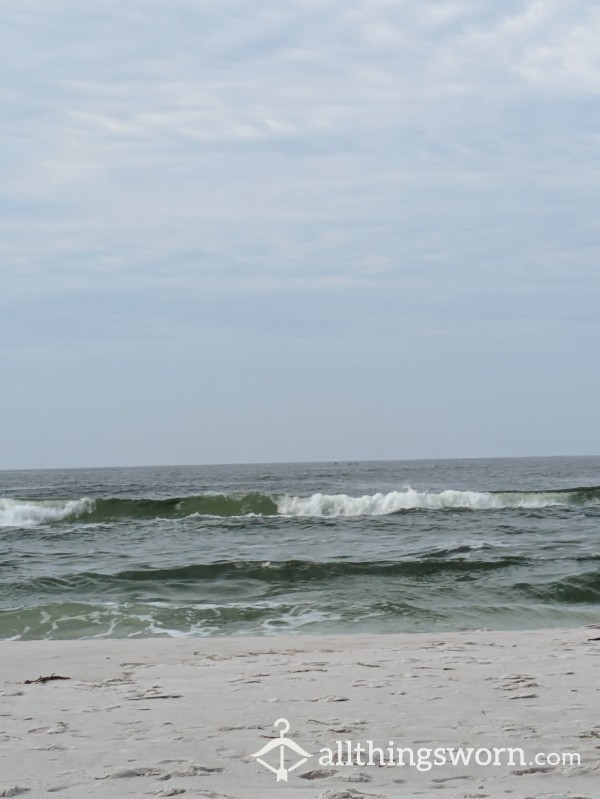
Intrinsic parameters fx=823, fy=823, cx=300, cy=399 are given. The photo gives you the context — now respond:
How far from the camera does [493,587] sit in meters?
12.1

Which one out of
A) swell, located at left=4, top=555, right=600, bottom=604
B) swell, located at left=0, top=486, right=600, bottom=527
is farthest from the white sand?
swell, located at left=0, top=486, right=600, bottom=527

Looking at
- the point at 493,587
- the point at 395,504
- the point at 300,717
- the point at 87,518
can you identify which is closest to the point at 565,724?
the point at 300,717

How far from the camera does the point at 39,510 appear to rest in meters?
31.1

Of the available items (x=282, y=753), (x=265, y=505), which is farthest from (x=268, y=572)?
(x=265, y=505)

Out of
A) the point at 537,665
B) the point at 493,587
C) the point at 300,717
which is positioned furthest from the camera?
the point at 493,587

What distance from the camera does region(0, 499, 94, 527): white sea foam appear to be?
29869mm

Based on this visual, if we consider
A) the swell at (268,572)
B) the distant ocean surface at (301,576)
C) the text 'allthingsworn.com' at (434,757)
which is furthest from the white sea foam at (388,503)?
the text 'allthingsworn.com' at (434,757)

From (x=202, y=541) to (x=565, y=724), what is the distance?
15271 mm

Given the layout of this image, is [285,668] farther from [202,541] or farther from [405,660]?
[202,541]

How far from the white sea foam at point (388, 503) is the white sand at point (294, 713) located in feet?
71.2

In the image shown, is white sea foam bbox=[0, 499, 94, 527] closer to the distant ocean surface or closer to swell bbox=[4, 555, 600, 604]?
the distant ocean surface

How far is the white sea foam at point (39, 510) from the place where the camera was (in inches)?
1176

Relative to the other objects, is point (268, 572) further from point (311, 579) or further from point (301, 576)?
point (311, 579)

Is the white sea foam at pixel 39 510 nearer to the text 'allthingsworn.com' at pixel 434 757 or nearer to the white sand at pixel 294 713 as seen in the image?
the white sand at pixel 294 713
